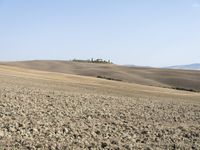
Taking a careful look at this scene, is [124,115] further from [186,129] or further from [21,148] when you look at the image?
[21,148]

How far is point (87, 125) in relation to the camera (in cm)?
1426

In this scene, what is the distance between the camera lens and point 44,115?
49.2 feet

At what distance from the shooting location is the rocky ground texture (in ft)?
38.1

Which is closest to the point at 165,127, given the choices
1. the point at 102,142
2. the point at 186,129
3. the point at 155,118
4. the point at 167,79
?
the point at 186,129

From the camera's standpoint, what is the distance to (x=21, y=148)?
34.9 ft

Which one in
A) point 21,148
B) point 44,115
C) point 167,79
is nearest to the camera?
point 21,148

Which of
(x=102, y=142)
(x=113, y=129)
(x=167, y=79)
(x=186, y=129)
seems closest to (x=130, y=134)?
(x=113, y=129)

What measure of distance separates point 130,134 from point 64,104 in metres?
5.69

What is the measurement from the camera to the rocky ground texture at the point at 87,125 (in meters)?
11.6

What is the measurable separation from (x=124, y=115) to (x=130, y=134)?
4107 mm

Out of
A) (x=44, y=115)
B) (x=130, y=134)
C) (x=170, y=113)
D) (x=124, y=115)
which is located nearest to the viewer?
(x=130, y=134)

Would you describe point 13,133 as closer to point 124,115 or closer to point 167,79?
point 124,115

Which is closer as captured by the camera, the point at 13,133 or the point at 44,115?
the point at 13,133

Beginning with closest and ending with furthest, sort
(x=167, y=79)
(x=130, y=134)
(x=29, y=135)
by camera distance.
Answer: (x=29, y=135) < (x=130, y=134) < (x=167, y=79)
